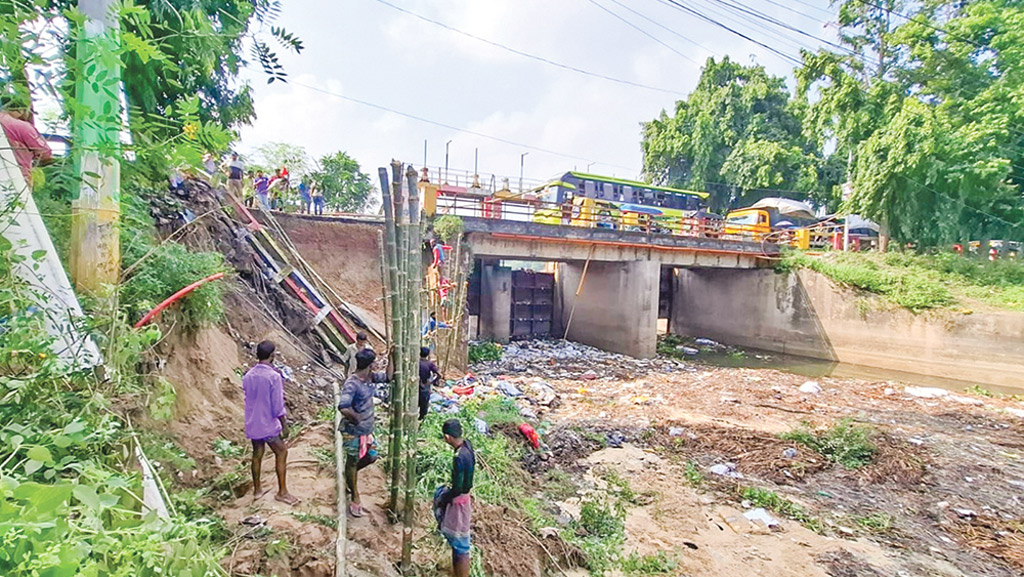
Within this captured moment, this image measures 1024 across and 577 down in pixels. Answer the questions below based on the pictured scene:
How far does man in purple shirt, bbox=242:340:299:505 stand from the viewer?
3625 millimetres

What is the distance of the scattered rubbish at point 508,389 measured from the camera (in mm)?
9539

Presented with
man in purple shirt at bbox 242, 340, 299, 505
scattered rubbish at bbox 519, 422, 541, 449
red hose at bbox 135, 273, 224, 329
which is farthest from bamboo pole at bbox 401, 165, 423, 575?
scattered rubbish at bbox 519, 422, 541, 449

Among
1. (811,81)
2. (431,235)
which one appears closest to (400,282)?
(431,235)

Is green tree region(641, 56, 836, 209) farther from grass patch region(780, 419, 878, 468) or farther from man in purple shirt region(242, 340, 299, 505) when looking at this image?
man in purple shirt region(242, 340, 299, 505)

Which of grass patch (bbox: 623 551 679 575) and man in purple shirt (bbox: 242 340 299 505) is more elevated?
man in purple shirt (bbox: 242 340 299 505)

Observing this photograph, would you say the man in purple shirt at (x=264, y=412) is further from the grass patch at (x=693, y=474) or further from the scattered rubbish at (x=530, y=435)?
the grass patch at (x=693, y=474)

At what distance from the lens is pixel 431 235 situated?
38.4 feet

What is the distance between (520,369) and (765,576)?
30.4 feet

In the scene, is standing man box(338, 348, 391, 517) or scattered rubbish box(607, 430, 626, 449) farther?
scattered rubbish box(607, 430, 626, 449)

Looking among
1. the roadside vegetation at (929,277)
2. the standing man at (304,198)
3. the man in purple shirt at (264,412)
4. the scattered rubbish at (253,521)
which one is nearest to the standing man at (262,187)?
the standing man at (304,198)

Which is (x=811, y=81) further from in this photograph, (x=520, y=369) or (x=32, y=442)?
(x=32, y=442)

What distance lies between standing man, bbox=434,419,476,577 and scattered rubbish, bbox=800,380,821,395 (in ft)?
36.1

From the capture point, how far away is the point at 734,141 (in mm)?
27891

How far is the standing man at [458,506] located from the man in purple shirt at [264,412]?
128 centimetres
